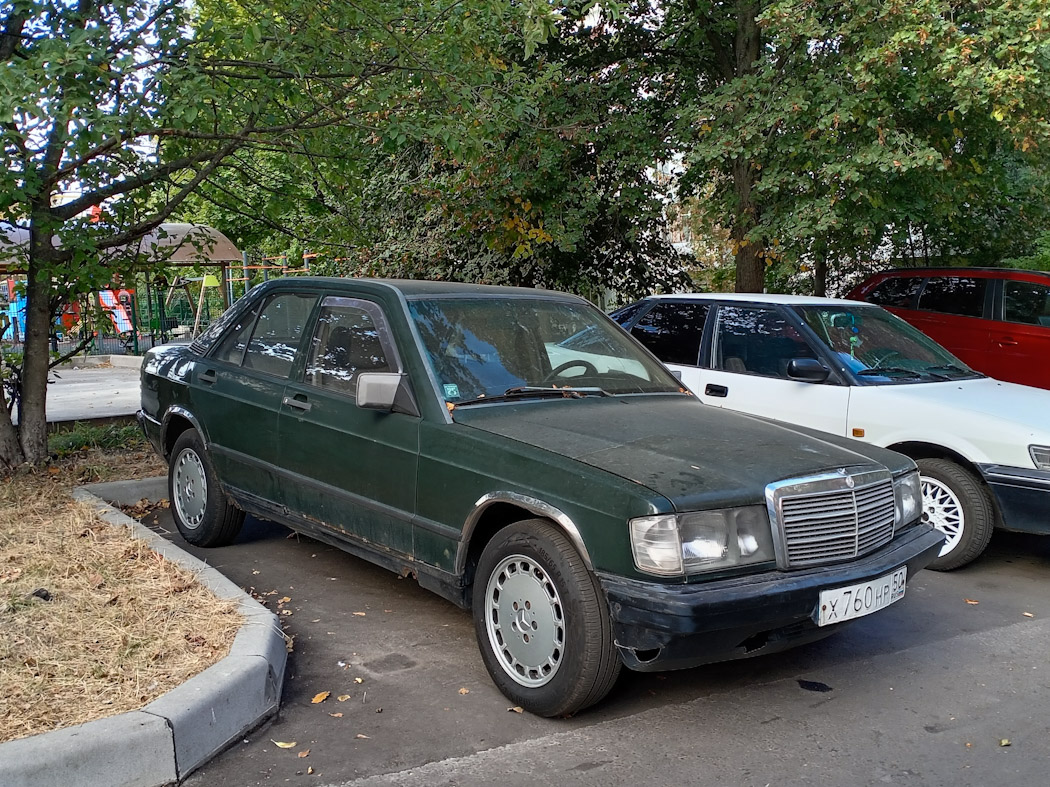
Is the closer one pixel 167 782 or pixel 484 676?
pixel 167 782

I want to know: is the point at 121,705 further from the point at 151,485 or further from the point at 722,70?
the point at 722,70

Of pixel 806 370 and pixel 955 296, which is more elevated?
pixel 955 296

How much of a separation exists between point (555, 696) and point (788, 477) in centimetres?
122

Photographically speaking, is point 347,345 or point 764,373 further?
point 764,373

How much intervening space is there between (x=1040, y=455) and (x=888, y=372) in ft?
4.03

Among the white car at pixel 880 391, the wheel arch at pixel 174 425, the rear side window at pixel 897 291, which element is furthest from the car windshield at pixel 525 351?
the rear side window at pixel 897 291

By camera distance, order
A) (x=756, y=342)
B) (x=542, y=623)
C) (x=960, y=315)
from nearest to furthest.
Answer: (x=542, y=623) < (x=756, y=342) < (x=960, y=315)

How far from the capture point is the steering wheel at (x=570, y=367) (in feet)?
15.4

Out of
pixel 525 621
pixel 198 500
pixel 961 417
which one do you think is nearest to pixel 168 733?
pixel 525 621

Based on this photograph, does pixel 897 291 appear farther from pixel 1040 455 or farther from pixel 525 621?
pixel 525 621

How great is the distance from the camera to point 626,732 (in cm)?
359

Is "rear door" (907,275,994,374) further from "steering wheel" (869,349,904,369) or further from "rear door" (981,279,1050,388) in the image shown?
"steering wheel" (869,349,904,369)

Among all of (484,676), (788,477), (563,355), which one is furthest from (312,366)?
(788,477)

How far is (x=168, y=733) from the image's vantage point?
3203 millimetres
